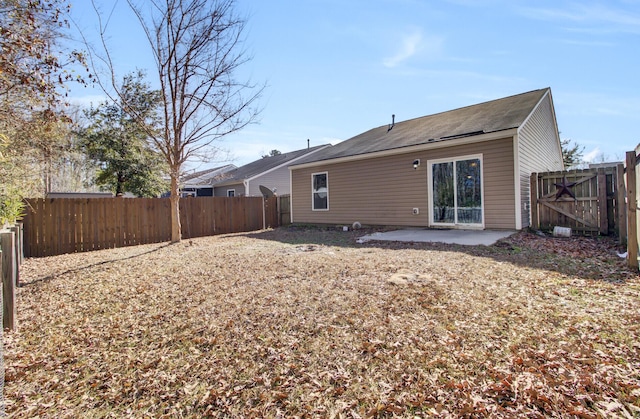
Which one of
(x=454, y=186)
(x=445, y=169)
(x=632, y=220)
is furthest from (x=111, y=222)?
(x=632, y=220)

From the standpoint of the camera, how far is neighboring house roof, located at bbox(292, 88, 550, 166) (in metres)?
8.84

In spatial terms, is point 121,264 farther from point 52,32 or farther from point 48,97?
point 52,32

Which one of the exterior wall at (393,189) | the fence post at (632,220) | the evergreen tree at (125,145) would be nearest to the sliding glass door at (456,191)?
the exterior wall at (393,189)

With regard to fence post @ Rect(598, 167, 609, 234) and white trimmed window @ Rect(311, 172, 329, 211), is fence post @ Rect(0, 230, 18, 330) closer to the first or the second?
white trimmed window @ Rect(311, 172, 329, 211)

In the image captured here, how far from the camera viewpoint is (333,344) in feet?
8.66

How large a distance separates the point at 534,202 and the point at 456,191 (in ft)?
6.82

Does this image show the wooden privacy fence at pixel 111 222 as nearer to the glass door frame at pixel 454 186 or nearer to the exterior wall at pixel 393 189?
the exterior wall at pixel 393 189

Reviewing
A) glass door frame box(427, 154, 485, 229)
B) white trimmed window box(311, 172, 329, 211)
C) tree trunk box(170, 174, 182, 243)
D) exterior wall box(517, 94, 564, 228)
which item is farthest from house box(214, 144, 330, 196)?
exterior wall box(517, 94, 564, 228)

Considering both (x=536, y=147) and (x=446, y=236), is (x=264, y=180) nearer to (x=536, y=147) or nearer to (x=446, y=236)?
(x=446, y=236)

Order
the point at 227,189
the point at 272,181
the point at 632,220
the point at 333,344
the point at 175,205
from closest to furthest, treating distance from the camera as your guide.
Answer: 1. the point at 333,344
2. the point at 632,220
3. the point at 175,205
4. the point at 272,181
5. the point at 227,189

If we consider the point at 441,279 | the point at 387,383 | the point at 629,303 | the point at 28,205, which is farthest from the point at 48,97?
the point at 629,303

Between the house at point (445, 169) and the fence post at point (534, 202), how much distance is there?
0.17 m

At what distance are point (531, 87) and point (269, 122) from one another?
9.59m

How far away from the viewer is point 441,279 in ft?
14.0
